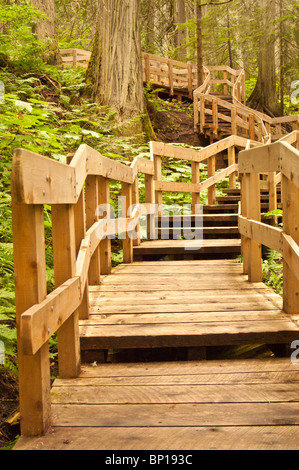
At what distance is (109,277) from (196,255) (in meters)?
1.92

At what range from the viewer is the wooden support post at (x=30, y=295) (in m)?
2.07

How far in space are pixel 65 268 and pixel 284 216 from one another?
172 cm

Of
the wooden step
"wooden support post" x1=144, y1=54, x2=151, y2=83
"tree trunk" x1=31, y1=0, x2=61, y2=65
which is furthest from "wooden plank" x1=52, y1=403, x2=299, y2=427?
"wooden support post" x1=144, y1=54, x2=151, y2=83

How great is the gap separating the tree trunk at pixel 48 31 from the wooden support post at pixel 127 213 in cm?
783

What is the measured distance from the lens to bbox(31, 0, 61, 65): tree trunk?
495 inches

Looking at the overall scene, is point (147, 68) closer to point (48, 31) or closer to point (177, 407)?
→ point (48, 31)

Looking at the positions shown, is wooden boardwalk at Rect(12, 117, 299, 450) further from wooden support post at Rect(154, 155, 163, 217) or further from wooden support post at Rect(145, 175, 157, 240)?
wooden support post at Rect(154, 155, 163, 217)

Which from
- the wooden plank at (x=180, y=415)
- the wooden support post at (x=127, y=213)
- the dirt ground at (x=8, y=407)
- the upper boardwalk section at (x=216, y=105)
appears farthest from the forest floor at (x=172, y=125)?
the wooden plank at (x=180, y=415)

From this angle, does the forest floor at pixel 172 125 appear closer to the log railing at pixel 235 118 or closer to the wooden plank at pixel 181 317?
the log railing at pixel 235 118

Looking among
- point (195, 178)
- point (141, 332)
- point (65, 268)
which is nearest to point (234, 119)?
point (195, 178)

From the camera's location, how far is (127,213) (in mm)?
6000

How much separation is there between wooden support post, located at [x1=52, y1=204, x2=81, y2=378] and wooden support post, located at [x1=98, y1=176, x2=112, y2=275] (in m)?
2.08

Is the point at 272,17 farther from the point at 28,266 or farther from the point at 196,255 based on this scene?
the point at 28,266

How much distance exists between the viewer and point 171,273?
543 centimetres
